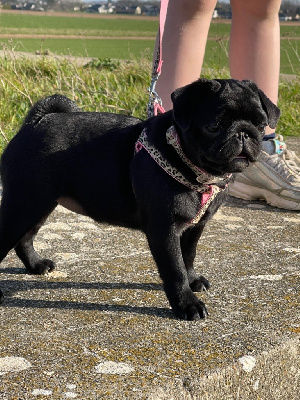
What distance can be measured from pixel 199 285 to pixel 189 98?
727 mm

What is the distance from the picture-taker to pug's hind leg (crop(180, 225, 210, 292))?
8.04ft

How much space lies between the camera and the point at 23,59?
279 inches

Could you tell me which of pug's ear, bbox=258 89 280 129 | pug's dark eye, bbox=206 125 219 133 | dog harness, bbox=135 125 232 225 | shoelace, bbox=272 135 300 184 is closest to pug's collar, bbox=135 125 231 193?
dog harness, bbox=135 125 232 225

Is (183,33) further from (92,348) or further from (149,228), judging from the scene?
(92,348)

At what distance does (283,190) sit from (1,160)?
65.2 inches

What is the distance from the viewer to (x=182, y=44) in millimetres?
3402

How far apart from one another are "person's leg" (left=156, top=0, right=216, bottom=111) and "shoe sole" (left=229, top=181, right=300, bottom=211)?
25.3 inches

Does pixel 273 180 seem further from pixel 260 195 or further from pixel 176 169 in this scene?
pixel 176 169

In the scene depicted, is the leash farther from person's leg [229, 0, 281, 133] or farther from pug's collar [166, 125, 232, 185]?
person's leg [229, 0, 281, 133]

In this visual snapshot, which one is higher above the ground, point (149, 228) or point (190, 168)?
point (190, 168)

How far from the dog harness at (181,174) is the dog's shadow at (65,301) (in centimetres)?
34

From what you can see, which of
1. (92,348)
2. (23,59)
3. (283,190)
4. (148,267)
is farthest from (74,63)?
(92,348)

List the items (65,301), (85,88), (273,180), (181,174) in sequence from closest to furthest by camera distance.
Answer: (181,174)
(65,301)
(273,180)
(85,88)

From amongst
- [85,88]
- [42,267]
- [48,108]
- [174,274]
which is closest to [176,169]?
[174,274]
